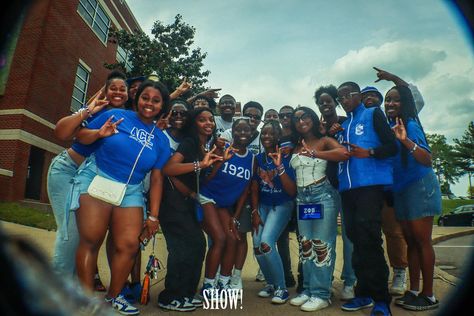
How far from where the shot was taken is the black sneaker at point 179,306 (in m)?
2.56

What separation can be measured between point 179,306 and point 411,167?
2554 mm

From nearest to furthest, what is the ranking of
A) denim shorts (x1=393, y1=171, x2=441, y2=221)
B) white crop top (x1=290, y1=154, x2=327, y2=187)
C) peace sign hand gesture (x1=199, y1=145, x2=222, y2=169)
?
denim shorts (x1=393, y1=171, x2=441, y2=221) < peace sign hand gesture (x1=199, y1=145, x2=222, y2=169) < white crop top (x1=290, y1=154, x2=327, y2=187)

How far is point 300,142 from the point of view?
332 centimetres

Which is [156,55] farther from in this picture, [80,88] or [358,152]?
[358,152]

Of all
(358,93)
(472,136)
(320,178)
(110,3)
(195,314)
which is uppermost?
Answer: (110,3)

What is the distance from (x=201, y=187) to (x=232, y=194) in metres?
0.35

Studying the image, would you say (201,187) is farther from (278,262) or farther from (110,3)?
(110,3)

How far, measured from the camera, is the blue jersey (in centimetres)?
316

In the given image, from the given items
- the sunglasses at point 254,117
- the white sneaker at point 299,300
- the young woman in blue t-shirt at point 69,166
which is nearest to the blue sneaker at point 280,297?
the white sneaker at point 299,300

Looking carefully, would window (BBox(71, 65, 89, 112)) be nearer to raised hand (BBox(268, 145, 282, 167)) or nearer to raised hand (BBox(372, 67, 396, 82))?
raised hand (BBox(268, 145, 282, 167))

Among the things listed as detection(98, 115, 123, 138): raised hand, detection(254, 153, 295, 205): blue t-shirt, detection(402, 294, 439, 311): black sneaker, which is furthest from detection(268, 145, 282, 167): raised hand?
detection(402, 294, 439, 311): black sneaker

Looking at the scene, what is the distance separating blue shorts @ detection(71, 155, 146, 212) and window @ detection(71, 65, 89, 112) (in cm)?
1112

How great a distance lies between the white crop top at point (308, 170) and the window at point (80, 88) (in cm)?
1145

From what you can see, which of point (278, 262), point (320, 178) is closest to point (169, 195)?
point (278, 262)
